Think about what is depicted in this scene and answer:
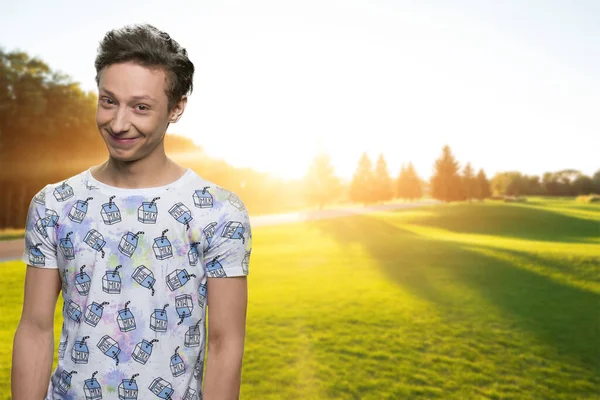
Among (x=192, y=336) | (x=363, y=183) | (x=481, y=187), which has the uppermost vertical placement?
(x=363, y=183)

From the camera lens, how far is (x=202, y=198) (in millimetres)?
2121

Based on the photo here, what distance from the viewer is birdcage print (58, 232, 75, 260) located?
2.08 m

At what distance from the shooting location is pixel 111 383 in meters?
2.02

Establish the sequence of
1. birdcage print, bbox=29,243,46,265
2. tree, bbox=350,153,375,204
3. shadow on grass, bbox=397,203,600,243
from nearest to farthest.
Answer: birdcage print, bbox=29,243,46,265 < shadow on grass, bbox=397,203,600,243 < tree, bbox=350,153,375,204

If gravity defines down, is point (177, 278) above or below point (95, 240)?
below

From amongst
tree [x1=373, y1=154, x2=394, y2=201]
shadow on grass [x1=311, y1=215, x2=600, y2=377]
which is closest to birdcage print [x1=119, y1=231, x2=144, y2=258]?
shadow on grass [x1=311, y1=215, x2=600, y2=377]

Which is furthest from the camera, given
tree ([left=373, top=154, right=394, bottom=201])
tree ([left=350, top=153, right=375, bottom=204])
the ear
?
tree ([left=373, top=154, right=394, bottom=201])

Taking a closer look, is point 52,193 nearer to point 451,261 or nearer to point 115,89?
point 115,89

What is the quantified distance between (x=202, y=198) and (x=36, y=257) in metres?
0.70

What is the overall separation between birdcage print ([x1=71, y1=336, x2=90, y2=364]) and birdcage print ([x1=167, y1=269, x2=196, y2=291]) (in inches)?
14.5

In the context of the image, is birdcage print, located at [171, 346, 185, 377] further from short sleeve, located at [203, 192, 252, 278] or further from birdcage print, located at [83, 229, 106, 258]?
birdcage print, located at [83, 229, 106, 258]

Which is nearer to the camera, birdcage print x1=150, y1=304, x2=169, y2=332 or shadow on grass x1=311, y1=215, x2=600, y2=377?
birdcage print x1=150, y1=304, x2=169, y2=332

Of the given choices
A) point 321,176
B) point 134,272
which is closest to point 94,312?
point 134,272

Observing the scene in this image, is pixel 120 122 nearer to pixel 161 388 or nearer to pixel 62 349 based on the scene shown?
pixel 62 349
